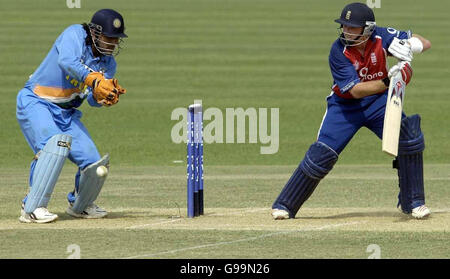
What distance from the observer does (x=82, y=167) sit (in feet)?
33.9

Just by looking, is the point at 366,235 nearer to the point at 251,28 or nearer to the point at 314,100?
the point at 314,100

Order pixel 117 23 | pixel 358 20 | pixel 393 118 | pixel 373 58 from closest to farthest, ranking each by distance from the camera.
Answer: pixel 393 118, pixel 358 20, pixel 373 58, pixel 117 23

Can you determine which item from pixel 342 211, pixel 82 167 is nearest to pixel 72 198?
pixel 82 167

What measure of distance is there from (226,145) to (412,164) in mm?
10683

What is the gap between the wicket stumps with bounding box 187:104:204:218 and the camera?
33.6 ft

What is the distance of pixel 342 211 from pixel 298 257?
2866 millimetres

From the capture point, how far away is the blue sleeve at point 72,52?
988cm

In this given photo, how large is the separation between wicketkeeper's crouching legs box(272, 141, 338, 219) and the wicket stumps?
71 centimetres

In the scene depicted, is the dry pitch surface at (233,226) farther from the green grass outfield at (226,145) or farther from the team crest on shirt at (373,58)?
the team crest on shirt at (373,58)

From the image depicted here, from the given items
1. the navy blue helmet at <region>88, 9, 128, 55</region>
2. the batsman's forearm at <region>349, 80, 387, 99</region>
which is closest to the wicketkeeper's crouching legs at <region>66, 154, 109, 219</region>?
the navy blue helmet at <region>88, 9, 128, 55</region>

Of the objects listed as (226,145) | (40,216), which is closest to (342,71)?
(40,216)

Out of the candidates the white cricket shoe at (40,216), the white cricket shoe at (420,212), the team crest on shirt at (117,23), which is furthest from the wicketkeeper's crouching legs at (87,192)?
the white cricket shoe at (420,212)

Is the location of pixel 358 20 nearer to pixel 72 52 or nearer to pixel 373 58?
pixel 373 58

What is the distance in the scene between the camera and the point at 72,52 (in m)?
9.93
